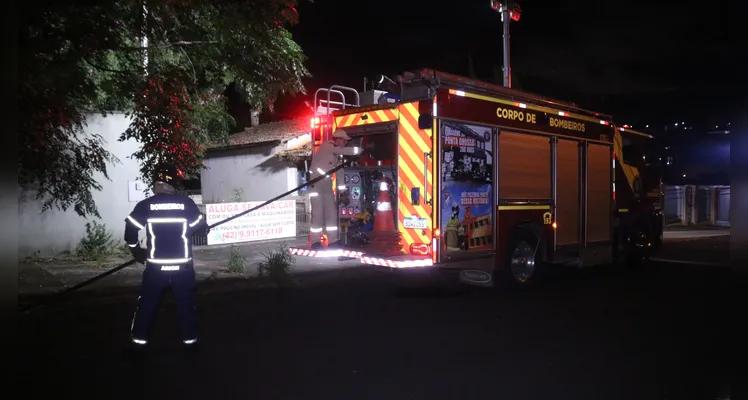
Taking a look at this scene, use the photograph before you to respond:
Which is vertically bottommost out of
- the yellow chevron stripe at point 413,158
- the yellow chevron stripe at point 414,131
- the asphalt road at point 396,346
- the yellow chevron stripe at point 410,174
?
the asphalt road at point 396,346

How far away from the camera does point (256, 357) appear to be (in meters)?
5.65

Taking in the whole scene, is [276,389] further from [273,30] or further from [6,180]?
[273,30]

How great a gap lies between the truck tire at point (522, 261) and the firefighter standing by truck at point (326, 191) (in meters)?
2.60

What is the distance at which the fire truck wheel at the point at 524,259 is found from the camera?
347 inches

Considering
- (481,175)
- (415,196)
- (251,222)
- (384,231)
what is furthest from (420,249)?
(251,222)

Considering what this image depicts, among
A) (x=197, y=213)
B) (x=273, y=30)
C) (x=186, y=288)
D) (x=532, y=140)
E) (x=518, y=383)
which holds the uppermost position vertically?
(x=273, y=30)

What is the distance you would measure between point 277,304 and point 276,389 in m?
3.44

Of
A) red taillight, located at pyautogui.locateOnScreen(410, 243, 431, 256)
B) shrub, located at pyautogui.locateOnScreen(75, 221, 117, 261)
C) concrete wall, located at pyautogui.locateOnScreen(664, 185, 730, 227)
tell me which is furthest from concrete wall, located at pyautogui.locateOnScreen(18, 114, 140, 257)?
concrete wall, located at pyautogui.locateOnScreen(664, 185, 730, 227)

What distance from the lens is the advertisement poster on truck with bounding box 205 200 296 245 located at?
12.7m

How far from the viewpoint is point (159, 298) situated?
5477 millimetres

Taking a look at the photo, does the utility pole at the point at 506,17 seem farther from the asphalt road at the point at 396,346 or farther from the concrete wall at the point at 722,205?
the concrete wall at the point at 722,205

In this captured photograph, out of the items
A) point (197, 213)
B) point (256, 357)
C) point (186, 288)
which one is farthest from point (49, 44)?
point (256, 357)

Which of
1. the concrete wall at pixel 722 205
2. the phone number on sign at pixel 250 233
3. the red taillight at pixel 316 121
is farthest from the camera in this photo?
the concrete wall at pixel 722 205

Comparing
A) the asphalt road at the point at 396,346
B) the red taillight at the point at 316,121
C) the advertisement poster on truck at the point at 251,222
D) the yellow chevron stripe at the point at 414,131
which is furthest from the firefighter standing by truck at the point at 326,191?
the advertisement poster on truck at the point at 251,222
